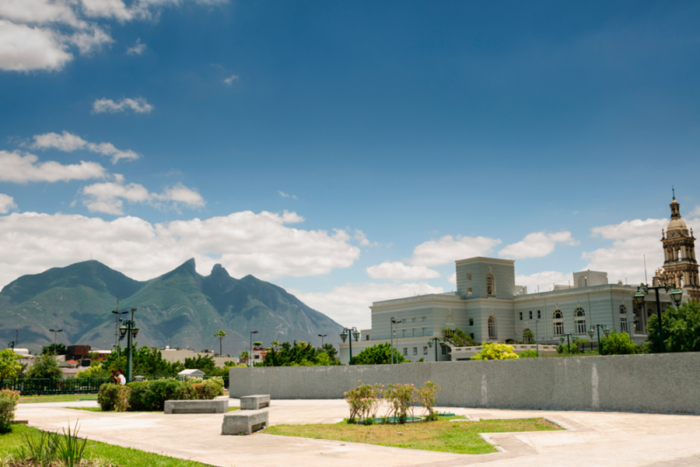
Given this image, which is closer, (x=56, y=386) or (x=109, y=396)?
(x=109, y=396)

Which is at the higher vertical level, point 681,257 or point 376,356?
point 681,257

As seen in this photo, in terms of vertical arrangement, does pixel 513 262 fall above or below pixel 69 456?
above

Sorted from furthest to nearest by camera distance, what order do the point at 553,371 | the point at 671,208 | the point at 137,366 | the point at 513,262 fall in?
the point at 671,208 → the point at 513,262 → the point at 137,366 → the point at 553,371

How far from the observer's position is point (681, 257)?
139 m

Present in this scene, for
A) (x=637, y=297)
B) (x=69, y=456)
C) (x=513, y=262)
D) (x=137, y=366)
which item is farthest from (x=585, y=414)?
(x=513, y=262)

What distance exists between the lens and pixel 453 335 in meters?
96.4

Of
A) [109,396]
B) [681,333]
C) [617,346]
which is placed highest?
[681,333]

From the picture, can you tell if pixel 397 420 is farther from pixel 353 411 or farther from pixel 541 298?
pixel 541 298

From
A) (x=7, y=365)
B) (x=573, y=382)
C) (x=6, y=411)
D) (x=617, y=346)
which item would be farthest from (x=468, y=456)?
(x=617, y=346)

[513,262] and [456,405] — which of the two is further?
[513,262]

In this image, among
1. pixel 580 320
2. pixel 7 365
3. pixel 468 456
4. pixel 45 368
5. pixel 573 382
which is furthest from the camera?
pixel 580 320

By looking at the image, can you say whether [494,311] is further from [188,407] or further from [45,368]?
[188,407]

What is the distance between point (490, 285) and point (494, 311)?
5.64 meters

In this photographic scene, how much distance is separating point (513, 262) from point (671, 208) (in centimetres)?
5896
